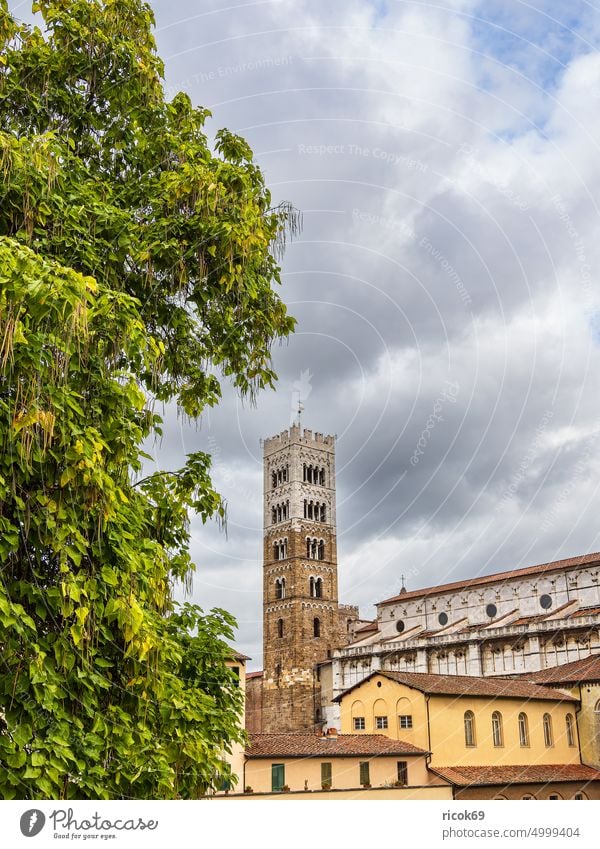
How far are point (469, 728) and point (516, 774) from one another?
287cm

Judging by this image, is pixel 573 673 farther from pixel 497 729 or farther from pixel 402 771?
pixel 402 771

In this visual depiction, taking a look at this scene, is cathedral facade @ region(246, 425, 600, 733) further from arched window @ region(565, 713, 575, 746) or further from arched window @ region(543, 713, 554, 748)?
arched window @ region(543, 713, 554, 748)

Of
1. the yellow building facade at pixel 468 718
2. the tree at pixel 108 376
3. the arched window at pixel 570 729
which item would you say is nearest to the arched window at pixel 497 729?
the yellow building facade at pixel 468 718

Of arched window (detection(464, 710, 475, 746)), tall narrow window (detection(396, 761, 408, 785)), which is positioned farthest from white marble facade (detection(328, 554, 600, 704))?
tall narrow window (detection(396, 761, 408, 785))

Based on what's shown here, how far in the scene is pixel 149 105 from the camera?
32.0ft

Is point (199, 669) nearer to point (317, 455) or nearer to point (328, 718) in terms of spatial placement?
point (328, 718)

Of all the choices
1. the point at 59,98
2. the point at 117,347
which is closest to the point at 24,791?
the point at 117,347

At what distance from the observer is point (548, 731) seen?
131 feet

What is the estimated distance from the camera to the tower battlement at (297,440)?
8675 centimetres

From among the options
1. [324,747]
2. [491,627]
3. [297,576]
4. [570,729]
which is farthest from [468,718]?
[297,576]

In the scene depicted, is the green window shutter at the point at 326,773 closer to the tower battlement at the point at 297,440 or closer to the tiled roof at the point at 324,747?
the tiled roof at the point at 324,747

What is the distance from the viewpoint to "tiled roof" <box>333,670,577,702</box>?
120ft

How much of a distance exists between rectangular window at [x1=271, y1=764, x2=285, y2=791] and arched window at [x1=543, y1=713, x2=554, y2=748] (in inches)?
644

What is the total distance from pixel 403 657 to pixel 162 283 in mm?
60941
